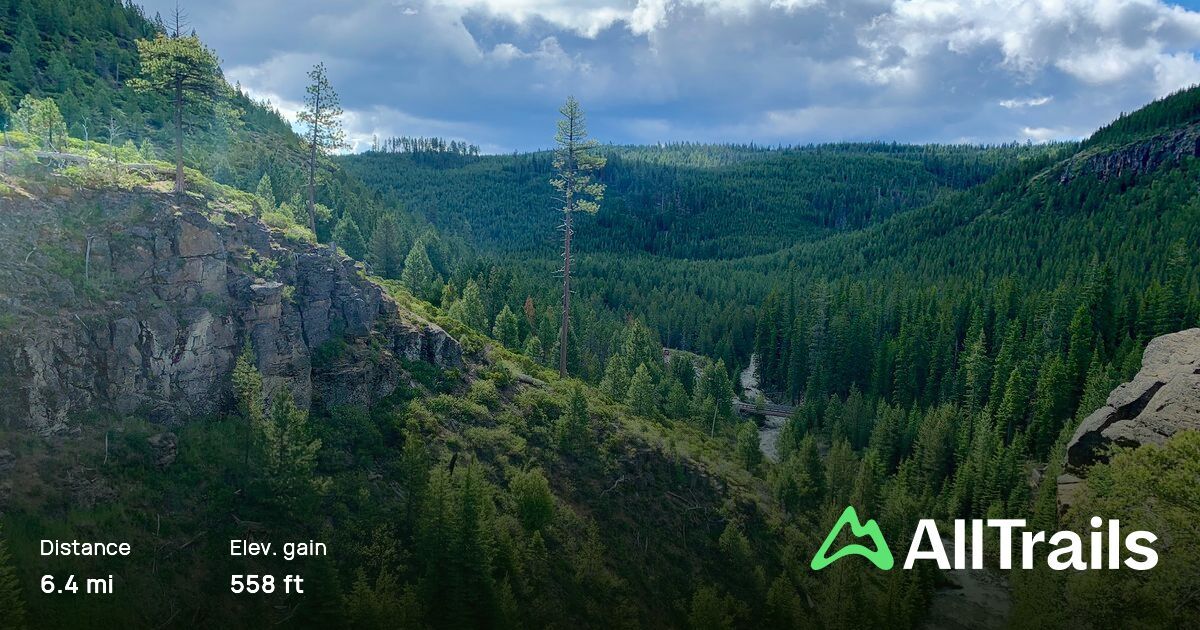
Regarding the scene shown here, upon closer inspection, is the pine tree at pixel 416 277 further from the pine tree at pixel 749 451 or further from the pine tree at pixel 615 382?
the pine tree at pixel 749 451

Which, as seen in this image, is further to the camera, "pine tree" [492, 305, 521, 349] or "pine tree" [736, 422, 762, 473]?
"pine tree" [492, 305, 521, 349]

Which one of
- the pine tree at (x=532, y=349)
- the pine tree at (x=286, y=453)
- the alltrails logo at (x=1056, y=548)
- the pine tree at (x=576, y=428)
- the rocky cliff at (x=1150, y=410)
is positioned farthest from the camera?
the pine tree at (x=532, y=349)

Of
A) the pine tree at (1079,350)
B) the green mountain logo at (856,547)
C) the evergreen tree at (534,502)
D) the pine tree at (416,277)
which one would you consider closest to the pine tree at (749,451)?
the green mountain logo at (856,547)

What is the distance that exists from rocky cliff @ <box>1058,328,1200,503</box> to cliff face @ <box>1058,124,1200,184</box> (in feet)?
504

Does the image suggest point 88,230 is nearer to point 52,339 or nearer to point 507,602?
point 52,339

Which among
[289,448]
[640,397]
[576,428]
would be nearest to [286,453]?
[289,448]

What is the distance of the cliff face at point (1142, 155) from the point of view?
171 meters

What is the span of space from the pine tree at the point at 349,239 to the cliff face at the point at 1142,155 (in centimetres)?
19598

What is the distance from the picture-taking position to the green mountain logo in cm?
4494

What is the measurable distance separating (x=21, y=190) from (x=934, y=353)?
102 metres

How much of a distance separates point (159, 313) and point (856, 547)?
1765 inches

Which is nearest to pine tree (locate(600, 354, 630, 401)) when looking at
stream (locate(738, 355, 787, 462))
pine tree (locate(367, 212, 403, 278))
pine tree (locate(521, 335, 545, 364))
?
pine tree (locate(521, 335, 545, 364))

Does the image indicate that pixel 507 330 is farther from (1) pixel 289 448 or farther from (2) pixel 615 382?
(1) pixel 289 448

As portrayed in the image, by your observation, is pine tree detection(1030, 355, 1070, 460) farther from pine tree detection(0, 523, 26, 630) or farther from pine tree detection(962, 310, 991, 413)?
pine tree detection(0, 523, 26, 630)
